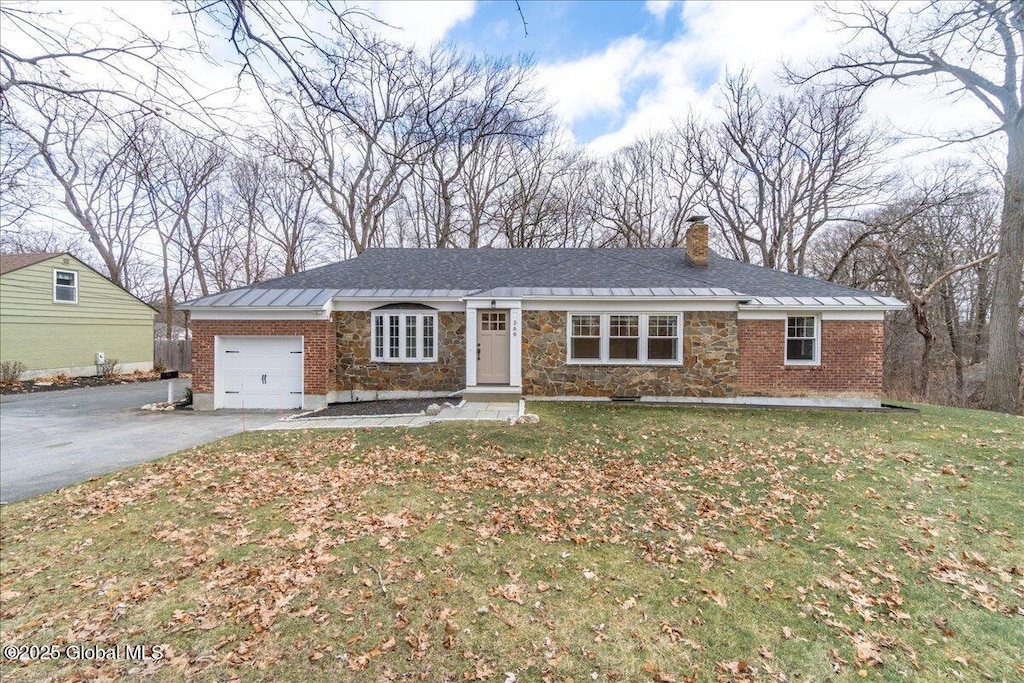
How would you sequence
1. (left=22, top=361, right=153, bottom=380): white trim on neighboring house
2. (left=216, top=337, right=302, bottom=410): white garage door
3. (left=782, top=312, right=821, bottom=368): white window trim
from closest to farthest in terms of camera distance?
(left=782, top=312, right=821, bottom=368): white window trim → (left=216, top=337, right=302, bottom=410): white garage door → (left=22, top=361, right=153, bottom=380): white trim on neighboring house

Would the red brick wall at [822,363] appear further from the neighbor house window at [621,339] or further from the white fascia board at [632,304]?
the neighbor house window at [621,339]

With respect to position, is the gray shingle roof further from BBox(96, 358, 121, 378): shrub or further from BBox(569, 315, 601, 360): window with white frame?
BBox(96, 358, 121, 378): shrub

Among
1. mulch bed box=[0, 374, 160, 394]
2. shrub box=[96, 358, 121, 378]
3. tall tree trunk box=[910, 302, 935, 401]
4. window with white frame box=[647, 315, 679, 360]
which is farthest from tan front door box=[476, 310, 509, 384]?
shrub box=[96, 358, 121, 378]

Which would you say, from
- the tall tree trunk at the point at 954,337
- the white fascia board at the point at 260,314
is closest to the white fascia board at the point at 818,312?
the tall tree trunk at the point at 954,337

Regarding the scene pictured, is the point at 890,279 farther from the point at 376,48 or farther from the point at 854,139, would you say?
the point at 376,48

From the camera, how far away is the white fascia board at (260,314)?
11.7 metres

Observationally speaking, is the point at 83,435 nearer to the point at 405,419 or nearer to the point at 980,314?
the point at 405,419

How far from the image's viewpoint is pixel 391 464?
6711 mm

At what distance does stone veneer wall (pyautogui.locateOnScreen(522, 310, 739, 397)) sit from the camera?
1177 centimetres

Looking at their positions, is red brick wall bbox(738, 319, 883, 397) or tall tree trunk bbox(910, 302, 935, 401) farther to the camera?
tall tree trunk bbox(910, 302, 935, 401)

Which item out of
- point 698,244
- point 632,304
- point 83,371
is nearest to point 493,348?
point 632,304

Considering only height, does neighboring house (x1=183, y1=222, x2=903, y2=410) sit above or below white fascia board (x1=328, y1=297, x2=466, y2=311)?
below

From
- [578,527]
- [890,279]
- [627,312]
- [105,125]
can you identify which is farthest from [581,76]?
[890,279]

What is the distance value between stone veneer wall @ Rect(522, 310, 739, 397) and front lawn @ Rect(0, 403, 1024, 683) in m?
4.77
